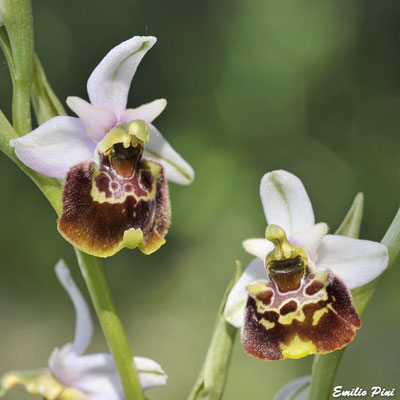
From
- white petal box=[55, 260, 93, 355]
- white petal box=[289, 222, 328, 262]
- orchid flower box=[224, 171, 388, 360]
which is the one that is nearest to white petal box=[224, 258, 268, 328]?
orchid flower box=[224, 171, 388, 360]

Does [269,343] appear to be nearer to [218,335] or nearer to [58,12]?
[218,335]

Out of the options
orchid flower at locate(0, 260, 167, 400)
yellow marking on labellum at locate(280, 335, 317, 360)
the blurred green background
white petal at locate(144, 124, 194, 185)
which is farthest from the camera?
the blurred green background

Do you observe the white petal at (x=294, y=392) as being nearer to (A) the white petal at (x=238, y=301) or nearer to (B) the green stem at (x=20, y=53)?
(A) the white petal at (x=238, y=301)

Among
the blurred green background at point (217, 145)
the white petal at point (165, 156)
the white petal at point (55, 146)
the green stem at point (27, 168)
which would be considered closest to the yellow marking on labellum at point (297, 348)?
the green stem at point (27, 168)

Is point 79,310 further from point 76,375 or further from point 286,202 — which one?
point 286,202

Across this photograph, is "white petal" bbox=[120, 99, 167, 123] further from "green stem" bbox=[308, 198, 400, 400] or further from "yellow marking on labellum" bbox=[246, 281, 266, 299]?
"green stem" bbox=[308, 198, 400, 400]

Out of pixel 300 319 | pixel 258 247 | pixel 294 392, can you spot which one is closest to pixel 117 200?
pixel 258 247
